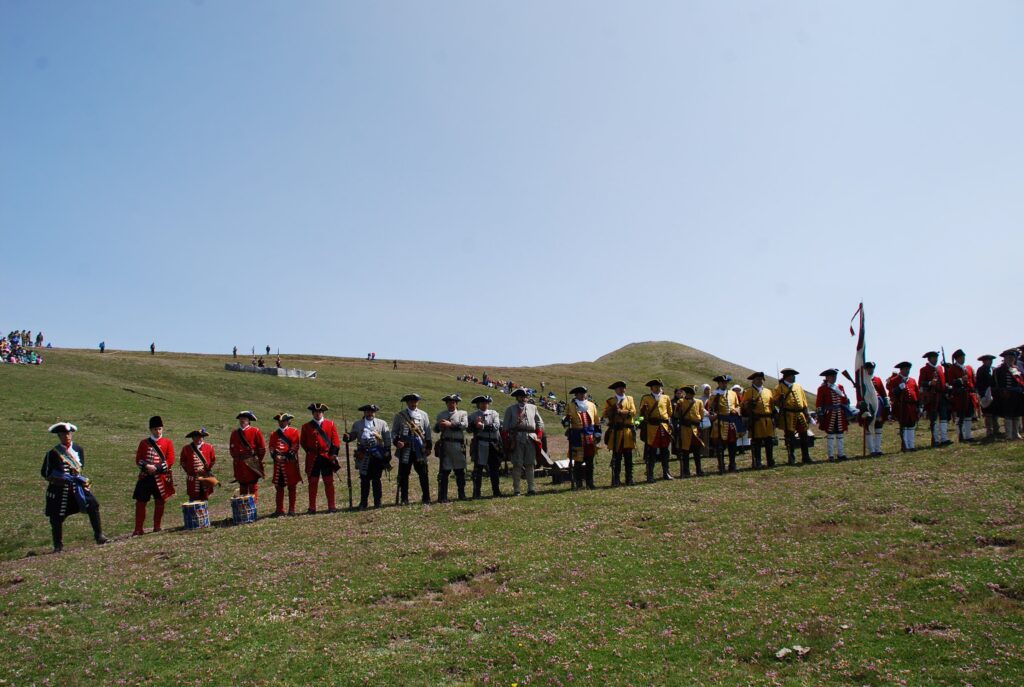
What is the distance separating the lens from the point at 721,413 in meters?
20.7

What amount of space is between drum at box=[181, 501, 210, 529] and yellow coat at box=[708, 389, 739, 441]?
13917 millimetres

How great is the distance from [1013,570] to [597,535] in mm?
6125

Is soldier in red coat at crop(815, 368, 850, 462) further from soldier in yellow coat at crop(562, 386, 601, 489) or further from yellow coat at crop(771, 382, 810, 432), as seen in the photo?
soldier in yellow coat at crop(562, 386, 601, 489)

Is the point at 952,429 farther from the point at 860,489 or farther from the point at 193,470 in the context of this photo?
the point at 193,470

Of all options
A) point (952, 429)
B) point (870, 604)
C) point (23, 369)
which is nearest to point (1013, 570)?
point (870, 604)

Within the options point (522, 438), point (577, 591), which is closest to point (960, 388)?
point (522, 438)

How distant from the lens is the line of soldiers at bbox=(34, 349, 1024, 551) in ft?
53.2

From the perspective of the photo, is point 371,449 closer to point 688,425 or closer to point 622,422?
point 622,422

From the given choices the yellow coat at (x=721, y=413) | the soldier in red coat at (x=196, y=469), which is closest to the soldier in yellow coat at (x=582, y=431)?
the yellow coat at (x=721, y=413)

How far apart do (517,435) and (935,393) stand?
12673 mm

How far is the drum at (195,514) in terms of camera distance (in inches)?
625

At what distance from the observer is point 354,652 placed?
8.47m

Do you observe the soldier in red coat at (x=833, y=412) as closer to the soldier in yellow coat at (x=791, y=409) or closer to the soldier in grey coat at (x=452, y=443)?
the soldier in yellow coat at (x=791, y=409)

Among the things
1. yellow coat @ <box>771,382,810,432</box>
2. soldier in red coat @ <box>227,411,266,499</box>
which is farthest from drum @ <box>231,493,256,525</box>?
yellow coat @ <box>771,382,810,432</box>
